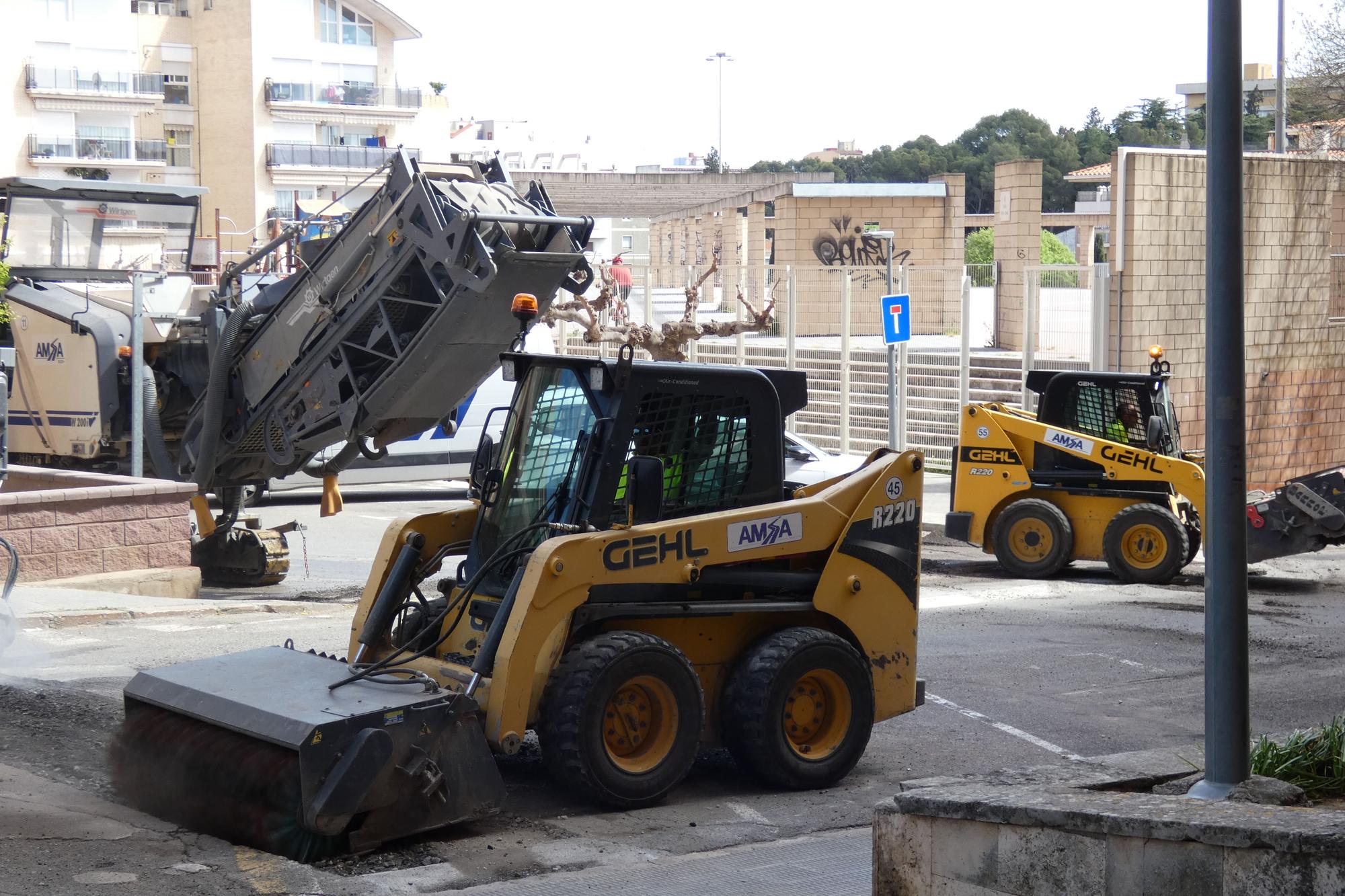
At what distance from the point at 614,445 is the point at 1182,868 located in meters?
3.57

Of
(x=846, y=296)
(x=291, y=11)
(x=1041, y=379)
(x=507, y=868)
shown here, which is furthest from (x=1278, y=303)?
(x=291, y=11)

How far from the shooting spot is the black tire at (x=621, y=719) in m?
6.71

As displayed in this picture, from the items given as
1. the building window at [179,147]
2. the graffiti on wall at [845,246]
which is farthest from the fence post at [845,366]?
the building window at [179,147]

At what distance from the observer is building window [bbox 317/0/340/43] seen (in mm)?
62719

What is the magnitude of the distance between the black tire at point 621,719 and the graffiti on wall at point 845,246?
93.3ft

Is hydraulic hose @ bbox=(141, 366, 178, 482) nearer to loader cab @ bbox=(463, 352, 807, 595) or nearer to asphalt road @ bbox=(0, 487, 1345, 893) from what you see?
asphalt road @ bbox=(0, 487, 1345, 893)

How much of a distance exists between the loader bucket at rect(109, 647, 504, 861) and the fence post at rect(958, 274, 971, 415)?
1728cm

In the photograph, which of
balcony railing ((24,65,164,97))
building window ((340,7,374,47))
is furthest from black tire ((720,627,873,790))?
building window ((340,7,374,47))

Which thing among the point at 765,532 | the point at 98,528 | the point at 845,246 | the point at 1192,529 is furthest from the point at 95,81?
the point at 765,532

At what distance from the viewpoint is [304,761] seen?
592cm

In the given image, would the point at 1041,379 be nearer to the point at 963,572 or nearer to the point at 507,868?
the point at 963,572

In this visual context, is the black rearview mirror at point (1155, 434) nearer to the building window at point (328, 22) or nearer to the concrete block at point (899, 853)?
the concrete block at point (899, 853)

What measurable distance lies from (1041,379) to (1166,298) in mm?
7734

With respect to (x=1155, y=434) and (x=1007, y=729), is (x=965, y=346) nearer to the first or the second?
(x=1155, y=434)
